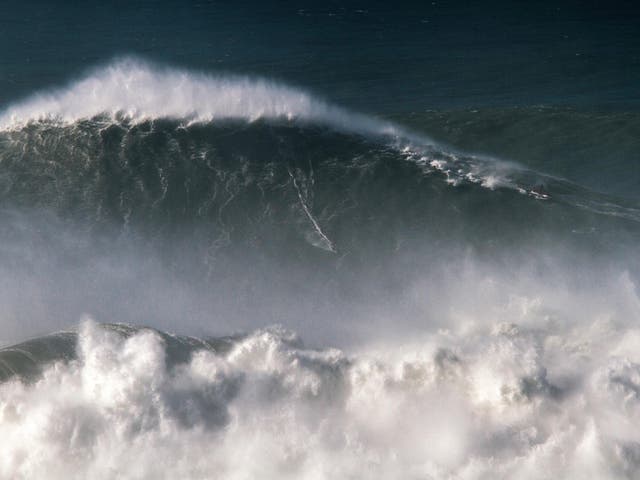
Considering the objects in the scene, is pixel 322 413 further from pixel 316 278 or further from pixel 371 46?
pixel 371 46

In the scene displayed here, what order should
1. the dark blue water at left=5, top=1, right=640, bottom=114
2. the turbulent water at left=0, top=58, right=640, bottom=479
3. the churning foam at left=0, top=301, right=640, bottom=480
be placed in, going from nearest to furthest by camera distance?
the churning foam at left=0, top=301, right=640, bottom=480 → the turbulent water at left=0, top=58, right=640, bottom=479 → the dark blue water at left=5, top=1, right=640, bottom=114

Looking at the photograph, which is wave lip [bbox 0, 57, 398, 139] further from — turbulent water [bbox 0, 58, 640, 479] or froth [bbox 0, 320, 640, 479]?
froth [bbox 0, 320, 640, 479]

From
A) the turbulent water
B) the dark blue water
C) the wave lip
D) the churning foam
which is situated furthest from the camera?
the dark blue water

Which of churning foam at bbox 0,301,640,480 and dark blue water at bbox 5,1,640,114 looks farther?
dark blue water at bbox 5,1,640,114

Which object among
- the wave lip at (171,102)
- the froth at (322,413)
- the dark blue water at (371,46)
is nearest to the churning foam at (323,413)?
the froth at (322,413)

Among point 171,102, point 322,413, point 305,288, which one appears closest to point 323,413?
point 322,413

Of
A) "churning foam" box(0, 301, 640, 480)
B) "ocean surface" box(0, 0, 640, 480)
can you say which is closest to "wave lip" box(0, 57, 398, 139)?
"ocean surface" box(0, 0, 640, 480)

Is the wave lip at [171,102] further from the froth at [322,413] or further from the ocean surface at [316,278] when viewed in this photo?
the froth at [322,413]
